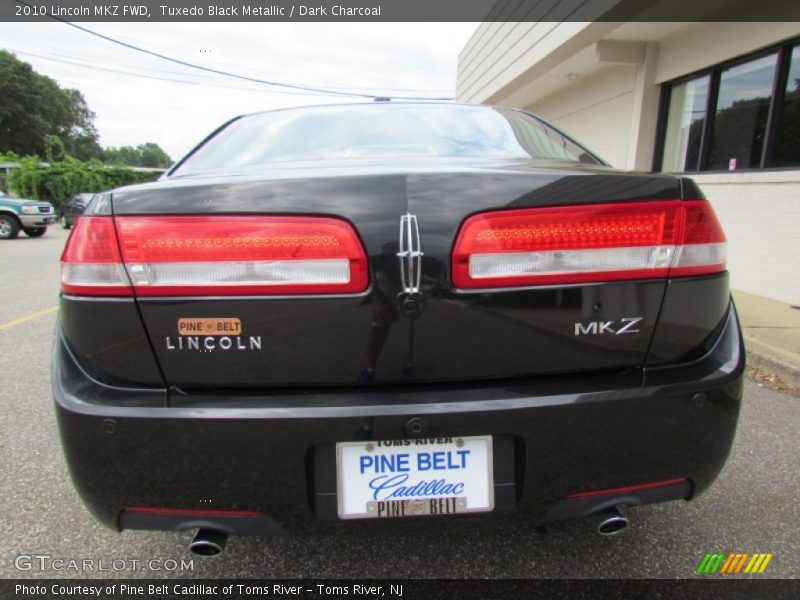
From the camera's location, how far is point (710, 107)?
22.2 feet

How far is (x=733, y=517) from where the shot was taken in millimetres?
1990

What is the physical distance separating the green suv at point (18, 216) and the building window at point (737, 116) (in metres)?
16.7

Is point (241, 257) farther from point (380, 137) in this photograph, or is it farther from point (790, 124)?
point (790, 124)

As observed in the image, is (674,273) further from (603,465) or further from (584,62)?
(584,62)

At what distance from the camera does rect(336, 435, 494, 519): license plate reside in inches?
49.4

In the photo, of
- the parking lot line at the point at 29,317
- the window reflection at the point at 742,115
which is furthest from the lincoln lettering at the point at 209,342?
the window reflection at the point at 742,115

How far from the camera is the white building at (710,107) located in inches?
216

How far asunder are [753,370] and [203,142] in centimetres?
396

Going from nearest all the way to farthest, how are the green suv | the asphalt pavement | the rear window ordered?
1. the asphalt pavement
2. the rear window
3. the green suv

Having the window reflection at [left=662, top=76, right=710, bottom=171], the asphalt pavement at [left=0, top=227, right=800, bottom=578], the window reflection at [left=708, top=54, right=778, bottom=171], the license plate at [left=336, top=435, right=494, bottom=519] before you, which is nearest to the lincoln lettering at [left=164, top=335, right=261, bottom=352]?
the license plate at [left=336, top=435, right=494, bottom=519]

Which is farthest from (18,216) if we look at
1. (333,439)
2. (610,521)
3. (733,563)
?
(733,563)

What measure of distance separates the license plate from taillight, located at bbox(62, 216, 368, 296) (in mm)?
411

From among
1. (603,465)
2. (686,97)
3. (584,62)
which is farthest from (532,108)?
(603,465)

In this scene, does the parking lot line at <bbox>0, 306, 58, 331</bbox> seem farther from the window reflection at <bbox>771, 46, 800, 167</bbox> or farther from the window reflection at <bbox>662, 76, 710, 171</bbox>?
the window reflection at <bbox>662, 76, 710, 171</bbox>
